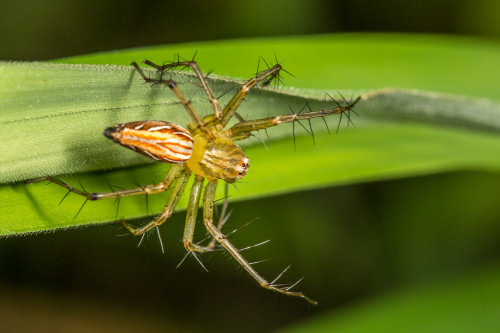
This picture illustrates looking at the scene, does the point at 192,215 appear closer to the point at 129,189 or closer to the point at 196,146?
the point at 196,146

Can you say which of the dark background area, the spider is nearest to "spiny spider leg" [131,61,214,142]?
the spider

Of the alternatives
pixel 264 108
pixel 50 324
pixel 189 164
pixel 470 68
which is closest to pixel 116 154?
A: pixel 189 164

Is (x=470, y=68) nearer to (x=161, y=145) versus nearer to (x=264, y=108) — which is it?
(x=264, y=108)

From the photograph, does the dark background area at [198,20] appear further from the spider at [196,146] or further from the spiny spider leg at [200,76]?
the spiny spider leg at [200,76]

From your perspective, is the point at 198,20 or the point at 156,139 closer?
the point at 156,139

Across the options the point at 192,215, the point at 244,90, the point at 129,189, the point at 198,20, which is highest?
the point at 198,20

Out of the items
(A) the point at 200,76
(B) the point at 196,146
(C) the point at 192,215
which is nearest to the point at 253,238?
(C) the point at 192,215
